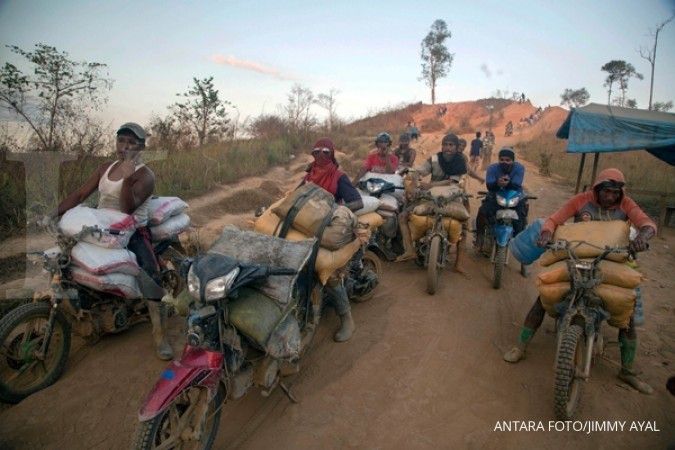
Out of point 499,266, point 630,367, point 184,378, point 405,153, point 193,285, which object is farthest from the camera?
point 405,153

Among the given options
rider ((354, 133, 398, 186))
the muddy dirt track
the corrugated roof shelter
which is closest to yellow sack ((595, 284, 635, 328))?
the muddy dirt track

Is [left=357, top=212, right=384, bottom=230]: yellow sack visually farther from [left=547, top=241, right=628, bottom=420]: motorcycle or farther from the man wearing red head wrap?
[left=547, top=241, right=628, bottom=420]: motorcycle

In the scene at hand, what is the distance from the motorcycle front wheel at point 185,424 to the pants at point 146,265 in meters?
1.41

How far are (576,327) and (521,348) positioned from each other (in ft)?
2.73

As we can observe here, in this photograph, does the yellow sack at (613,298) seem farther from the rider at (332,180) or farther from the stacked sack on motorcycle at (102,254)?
the stacked sack on motorcycle at (102,254)

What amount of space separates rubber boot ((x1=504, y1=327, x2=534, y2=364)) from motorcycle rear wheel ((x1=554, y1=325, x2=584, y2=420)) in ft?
1.98

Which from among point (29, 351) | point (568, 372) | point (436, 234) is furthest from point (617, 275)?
point (29, 351)

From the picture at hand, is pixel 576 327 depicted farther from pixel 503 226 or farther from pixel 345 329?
pixel 503 226

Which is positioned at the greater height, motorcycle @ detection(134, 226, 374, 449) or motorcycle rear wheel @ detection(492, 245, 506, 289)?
motorcycle @ detection(134, 226, 374, 449)

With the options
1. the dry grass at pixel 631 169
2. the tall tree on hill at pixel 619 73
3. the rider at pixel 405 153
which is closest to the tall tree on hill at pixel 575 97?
the tall tree on hill at pixel 619 73

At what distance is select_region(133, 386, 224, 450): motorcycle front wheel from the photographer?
7.11ft

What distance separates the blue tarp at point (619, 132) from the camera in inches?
375

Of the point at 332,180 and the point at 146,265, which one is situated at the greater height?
the point at 332,180

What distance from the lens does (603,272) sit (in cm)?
324
